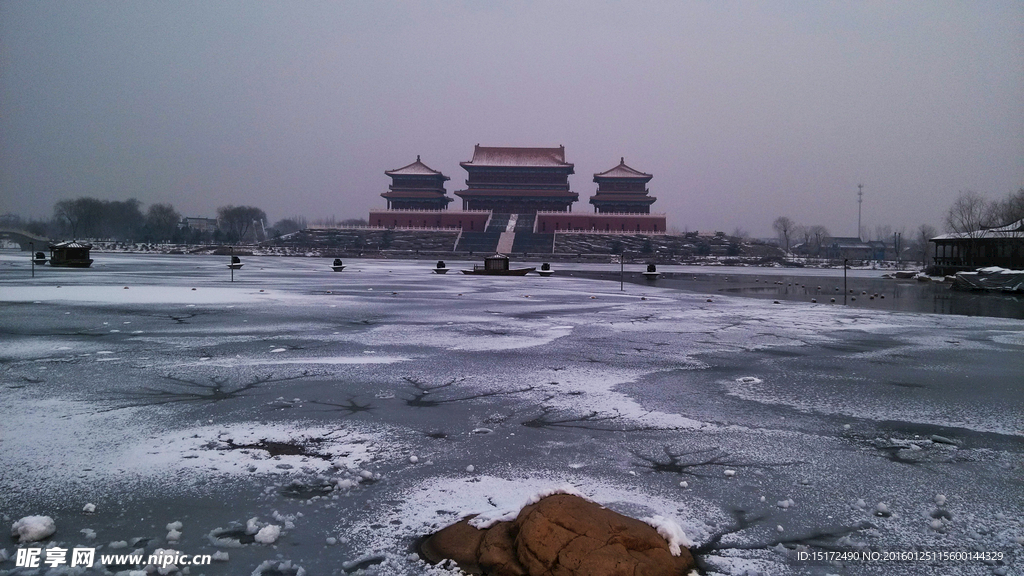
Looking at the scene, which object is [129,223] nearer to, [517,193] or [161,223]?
[161,223]

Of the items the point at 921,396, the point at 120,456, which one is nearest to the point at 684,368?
the point at 921,396

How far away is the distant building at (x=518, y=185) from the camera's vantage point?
77500 millimetres

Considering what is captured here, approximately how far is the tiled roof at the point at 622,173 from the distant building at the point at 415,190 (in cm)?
1969

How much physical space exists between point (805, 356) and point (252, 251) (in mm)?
59951

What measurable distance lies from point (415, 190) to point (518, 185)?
41.6 ft

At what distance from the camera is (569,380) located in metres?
7.41

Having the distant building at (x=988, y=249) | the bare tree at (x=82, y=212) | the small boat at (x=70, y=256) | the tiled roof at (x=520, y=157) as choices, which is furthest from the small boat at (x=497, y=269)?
the bare tree at (x=82, y=212)

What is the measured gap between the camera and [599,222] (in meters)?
72.9

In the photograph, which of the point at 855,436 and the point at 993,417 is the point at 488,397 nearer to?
the point at 855,436

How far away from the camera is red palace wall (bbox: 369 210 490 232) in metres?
72.8

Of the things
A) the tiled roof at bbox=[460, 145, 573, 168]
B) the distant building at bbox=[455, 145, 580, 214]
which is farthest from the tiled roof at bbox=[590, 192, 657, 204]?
the tiled roof at bbox=[460, 145, 573, 168]

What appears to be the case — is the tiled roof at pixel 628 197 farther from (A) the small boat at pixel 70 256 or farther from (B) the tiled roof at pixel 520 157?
(A) the small boat at pixel 70 256

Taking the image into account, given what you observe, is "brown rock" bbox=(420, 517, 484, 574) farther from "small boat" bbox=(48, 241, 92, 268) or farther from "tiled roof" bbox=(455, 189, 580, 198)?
"tiled roof" bbox=(455, 189, 580, 198)

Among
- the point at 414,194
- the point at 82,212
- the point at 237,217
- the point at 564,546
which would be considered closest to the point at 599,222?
the point at 414,194
